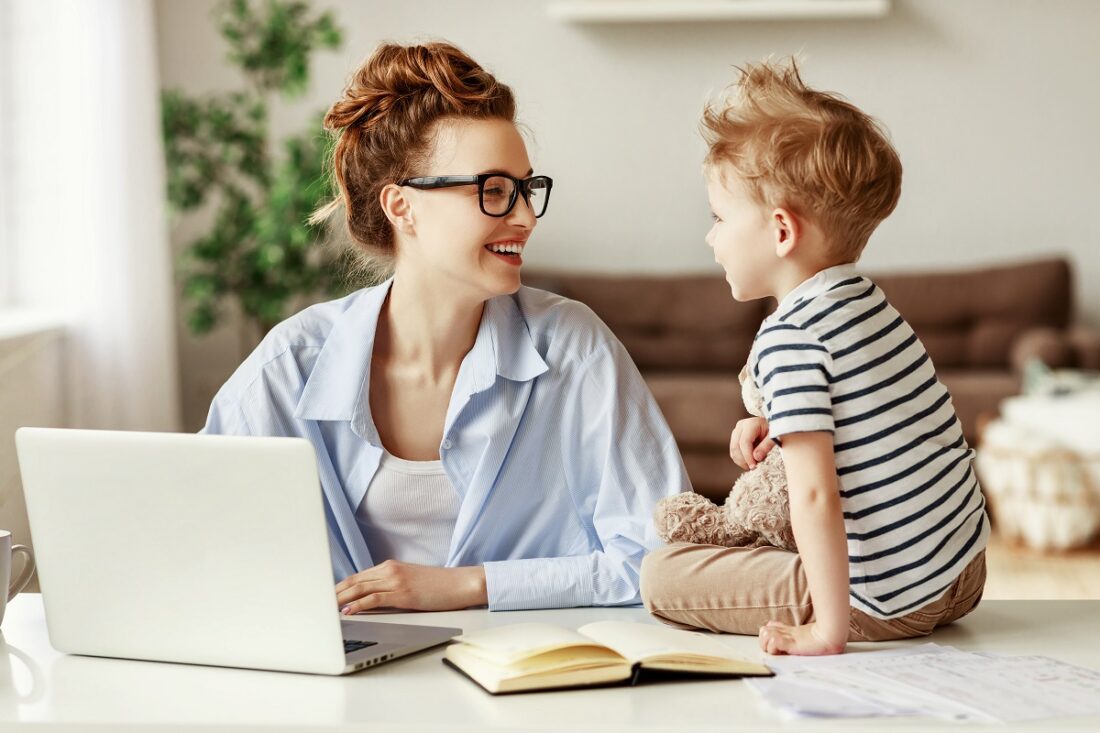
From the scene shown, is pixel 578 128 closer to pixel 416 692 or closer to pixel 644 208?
pixel 644 208

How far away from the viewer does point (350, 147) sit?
166cm

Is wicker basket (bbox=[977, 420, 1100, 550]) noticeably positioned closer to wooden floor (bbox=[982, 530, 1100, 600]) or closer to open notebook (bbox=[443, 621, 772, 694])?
wooden floor (bbox=[982, 530, 1100, 600])

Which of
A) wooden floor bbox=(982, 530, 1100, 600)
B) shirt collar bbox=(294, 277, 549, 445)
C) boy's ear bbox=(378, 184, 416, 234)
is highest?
boy's ear bbox=(378, 184, 416, 234)

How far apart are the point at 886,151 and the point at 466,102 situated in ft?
2.05

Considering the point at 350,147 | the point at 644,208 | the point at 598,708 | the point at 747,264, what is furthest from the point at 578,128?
the point at 598,708

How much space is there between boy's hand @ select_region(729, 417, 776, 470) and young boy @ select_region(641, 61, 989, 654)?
0.08 meters

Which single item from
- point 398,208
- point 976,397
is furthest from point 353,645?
point 976,397

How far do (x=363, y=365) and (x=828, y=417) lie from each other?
702 millimetres

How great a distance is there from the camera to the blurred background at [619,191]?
355cm

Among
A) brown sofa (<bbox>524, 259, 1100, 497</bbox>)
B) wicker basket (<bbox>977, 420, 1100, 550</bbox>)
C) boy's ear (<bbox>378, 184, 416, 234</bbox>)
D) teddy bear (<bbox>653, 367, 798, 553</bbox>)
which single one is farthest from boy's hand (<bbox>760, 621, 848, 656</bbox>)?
brown sofa (<bbox>524, 259, 1100, 497</bbox>)

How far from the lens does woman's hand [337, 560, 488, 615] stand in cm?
132

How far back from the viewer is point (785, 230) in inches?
44.6

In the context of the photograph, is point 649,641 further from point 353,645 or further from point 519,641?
point 353,645

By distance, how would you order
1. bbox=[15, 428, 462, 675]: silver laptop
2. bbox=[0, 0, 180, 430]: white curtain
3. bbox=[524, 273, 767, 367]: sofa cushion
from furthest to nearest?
bbox=[524, 273, 767, 367]: sofa cushion → bbox=[0, 0, 180, 430]: white curtain → bbox=[15, 428, 462, 675]: silver laptop
